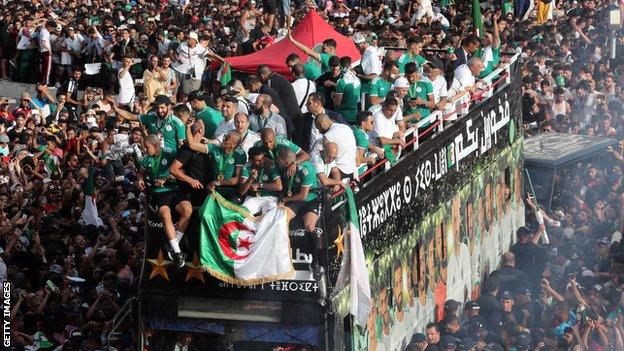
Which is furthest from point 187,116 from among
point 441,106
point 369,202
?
point 441,106

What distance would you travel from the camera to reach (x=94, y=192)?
2391cm

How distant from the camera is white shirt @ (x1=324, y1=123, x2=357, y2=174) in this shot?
1716cm

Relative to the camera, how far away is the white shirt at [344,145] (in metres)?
17.2

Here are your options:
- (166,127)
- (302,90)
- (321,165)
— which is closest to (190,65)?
(302,90)

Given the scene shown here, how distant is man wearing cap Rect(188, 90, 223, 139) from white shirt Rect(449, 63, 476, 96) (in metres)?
4.10

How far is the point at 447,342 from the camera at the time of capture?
1773 centimetres

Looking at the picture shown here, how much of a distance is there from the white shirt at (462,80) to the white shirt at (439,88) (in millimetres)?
93

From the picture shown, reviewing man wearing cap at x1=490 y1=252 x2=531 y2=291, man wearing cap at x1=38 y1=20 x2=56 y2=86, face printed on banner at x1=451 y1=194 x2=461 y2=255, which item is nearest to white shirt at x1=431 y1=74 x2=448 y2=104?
face printed on banner at x1=451 y1=194 x2=461 y2=255

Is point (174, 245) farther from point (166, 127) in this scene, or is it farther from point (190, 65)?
point (190, 65)

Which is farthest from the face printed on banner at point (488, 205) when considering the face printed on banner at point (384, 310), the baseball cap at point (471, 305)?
the face printed on banner at point (384, 310)

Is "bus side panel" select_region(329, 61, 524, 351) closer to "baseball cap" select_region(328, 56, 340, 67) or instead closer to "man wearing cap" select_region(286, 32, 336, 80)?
"baseball cap" select_region(328, 56, 340, 67)

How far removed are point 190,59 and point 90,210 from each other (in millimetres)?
5998

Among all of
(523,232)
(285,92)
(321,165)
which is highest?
(321,165)

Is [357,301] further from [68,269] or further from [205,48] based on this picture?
[205,48]
